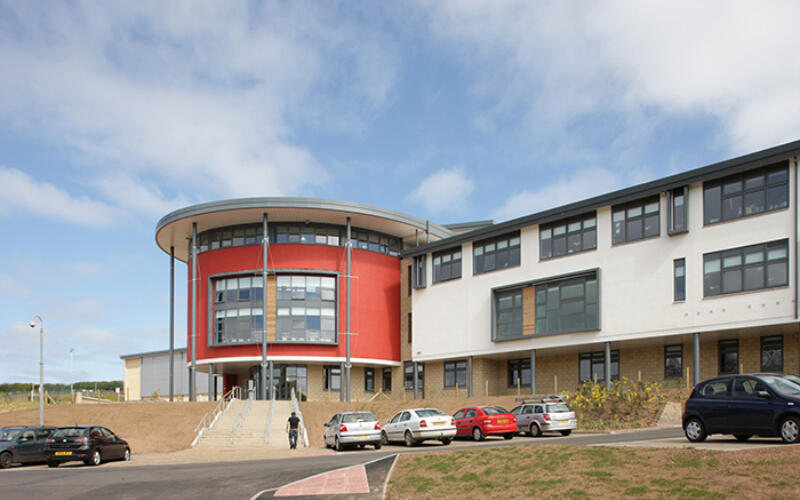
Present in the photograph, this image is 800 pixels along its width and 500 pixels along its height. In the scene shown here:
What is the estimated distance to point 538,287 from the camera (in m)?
40.9

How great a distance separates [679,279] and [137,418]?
1074 inches

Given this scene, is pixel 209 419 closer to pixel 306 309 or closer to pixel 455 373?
pixel 306 309

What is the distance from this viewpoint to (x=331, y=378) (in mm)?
51312

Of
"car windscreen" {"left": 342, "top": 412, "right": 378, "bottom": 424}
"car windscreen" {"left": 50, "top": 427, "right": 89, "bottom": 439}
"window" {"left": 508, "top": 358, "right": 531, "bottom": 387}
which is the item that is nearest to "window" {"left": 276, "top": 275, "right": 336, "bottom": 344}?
"window" {"left": 508, "top": 358, "right": 531, "bottom": 387}

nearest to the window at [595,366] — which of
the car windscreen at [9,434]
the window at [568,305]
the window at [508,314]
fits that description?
the window at [568,305]

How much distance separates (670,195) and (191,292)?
31482 mm

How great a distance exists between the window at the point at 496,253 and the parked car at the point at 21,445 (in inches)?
995

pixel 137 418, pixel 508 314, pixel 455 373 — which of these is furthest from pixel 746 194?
pixel 137 418

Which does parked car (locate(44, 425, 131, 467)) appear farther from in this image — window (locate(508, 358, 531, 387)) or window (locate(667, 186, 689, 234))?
window (locate(508, 358, 531, 387))

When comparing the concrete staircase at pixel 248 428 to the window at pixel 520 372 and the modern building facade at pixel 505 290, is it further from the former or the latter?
the window at pixel 520 372

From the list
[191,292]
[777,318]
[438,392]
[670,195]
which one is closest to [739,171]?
[670,195]

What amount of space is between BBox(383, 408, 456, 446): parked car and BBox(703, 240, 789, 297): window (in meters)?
14.2

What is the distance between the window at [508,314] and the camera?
41.8 meters

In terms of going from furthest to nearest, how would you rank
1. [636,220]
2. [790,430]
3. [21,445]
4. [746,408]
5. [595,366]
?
[595,366] → [636,220] → [21,445] → [746,408] → [790,430]
